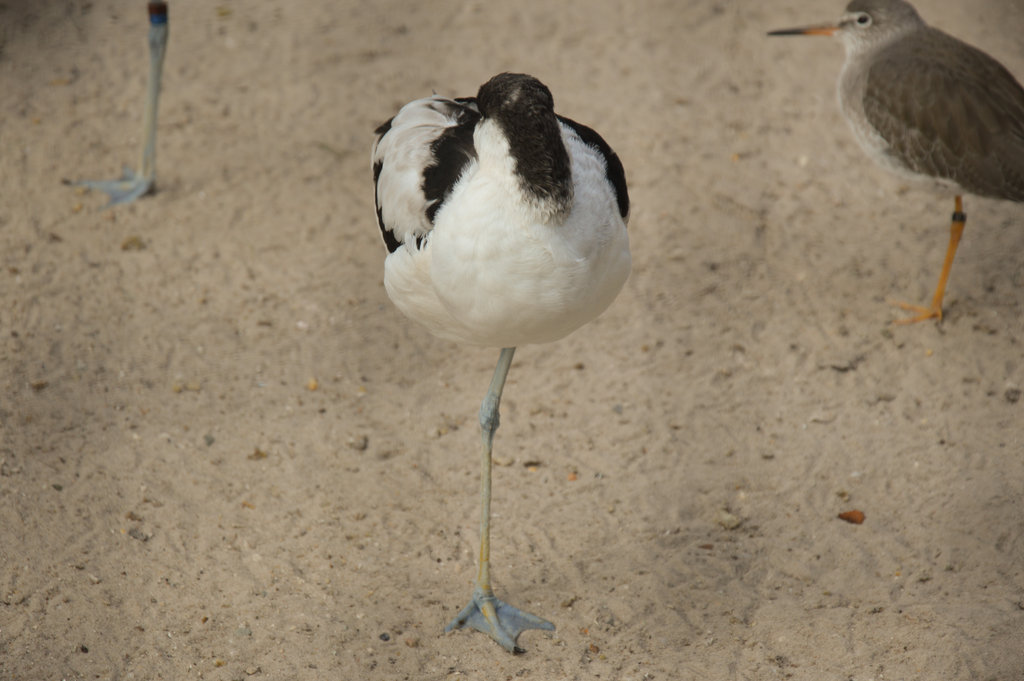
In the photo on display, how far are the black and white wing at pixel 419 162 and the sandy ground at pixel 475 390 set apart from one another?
103 cm

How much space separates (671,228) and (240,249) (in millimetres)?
1881

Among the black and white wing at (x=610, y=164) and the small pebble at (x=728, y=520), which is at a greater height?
the black and white wing at (x=610, y=164)

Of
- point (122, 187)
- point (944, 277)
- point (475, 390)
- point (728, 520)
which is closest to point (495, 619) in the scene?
point (728, 520)

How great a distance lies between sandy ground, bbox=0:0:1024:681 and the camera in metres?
3.12

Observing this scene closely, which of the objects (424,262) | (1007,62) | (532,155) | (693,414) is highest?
(532,155)

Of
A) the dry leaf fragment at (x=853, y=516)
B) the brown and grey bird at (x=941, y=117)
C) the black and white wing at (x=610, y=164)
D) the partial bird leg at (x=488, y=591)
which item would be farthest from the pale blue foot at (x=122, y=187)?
the dry leaf fragment at (x=853, y=516)

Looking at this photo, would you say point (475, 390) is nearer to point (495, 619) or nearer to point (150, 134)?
point (495, 619)

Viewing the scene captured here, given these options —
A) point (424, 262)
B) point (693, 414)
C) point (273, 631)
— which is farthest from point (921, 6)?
point (273, 631)

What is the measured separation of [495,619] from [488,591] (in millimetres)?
92

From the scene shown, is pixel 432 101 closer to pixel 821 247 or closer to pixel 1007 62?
pixel 821 247

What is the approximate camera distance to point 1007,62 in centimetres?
550

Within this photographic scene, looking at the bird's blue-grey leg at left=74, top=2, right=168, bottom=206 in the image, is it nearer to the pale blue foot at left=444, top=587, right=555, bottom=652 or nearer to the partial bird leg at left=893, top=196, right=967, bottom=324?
the pale blue foot at left=444, top=587, right=555, bottom=652

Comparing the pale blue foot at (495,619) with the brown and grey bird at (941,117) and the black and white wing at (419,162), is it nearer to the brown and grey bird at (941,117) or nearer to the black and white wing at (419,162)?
the black and white wing at (419,162)

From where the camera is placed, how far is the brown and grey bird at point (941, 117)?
412 centimetres
